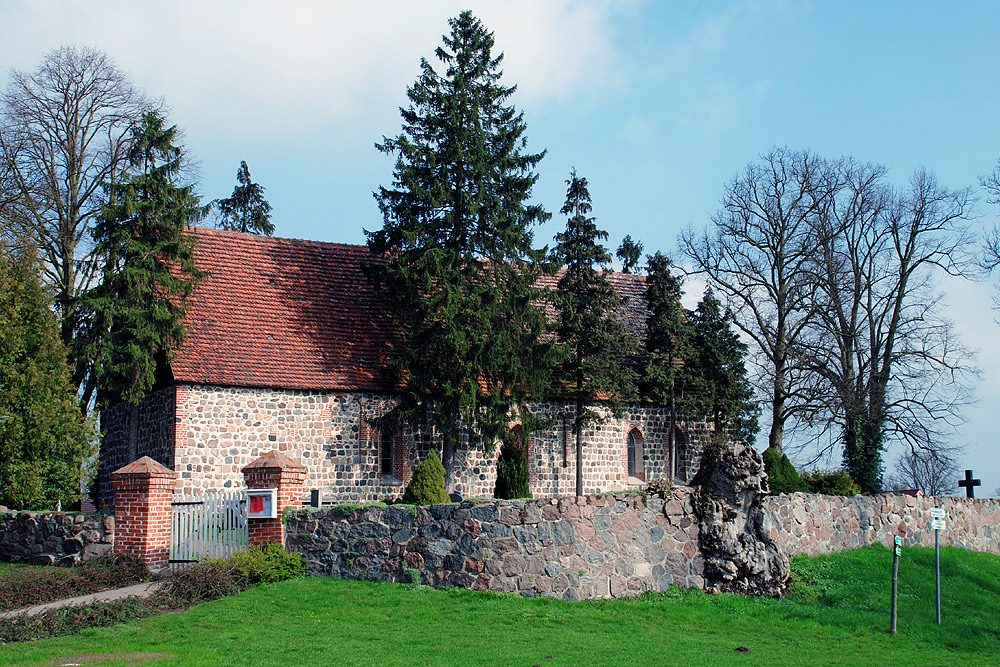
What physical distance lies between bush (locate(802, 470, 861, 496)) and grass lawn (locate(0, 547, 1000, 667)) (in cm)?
593

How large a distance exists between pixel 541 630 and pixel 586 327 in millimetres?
13585

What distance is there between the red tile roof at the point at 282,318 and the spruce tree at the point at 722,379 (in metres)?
9.60

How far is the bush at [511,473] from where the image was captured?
23.7 metres

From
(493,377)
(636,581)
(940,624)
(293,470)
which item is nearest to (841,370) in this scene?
(493,377)

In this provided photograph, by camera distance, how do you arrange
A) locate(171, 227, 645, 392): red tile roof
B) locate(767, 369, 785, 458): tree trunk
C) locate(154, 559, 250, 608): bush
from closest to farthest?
locate(154, 559, 250, 608): bush
locate(171, 227, 645, 392): red tile roof
locate(767, 369, 785, 458): tree trunk

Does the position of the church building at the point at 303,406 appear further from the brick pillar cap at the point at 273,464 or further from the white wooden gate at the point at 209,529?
the brick pillar cap at the point at 273,464

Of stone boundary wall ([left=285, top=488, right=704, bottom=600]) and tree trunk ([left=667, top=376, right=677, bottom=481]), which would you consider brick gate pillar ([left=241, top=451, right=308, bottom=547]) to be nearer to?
stone boundary wall ([left=285, top=488, right=704, bottom=600])

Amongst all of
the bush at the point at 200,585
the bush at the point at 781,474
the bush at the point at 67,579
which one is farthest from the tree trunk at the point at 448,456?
the bush at the point at 67,579

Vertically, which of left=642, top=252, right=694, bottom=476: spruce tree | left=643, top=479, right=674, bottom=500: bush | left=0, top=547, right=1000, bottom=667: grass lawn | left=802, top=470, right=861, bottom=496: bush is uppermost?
left=642, top=252, right=694, bottom=476: spruce tree

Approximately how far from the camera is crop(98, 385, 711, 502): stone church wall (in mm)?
23188

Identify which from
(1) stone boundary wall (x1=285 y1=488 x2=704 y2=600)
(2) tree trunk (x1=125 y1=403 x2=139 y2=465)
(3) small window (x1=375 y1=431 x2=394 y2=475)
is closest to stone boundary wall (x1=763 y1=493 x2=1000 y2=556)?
(1) stone boundary wall (x1=285 y1=488 x2=704 y2=600)

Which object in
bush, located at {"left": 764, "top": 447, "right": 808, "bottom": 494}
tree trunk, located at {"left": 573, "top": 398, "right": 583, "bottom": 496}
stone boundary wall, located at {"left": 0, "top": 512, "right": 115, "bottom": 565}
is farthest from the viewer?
tree trunk, located at {"left": 573, "top": 398, "right": 583, "bottom": 496}

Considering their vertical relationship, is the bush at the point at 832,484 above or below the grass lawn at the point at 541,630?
above

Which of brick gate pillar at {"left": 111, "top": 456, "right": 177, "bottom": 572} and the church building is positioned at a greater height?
the church building
